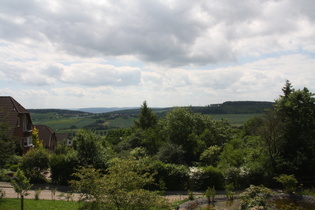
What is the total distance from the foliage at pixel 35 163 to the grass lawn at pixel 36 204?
242 inches

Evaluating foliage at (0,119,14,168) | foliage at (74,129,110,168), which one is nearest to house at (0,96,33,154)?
foliage at (74,129,110,168)

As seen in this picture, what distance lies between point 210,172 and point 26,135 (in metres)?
24.7

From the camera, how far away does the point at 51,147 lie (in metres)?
49.5

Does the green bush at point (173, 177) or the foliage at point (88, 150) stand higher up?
the foliage at point (88, 150)

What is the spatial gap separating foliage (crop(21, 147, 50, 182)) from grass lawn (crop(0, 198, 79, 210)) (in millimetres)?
→ 6138

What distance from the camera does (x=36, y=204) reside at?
14.1 meters

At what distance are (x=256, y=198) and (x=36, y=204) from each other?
39.1ft

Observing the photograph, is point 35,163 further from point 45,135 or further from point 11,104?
point 45,135

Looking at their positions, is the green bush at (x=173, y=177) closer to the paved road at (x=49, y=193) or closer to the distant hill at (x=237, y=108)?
the paved road at (x=49, y=193)

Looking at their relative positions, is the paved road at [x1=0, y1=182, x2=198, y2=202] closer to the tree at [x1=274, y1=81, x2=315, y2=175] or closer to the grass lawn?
the grass lawn

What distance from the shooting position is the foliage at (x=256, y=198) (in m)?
11.6

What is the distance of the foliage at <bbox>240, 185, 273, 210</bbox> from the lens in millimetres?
11633

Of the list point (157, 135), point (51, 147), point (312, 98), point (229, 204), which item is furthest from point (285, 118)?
point (51, 147)

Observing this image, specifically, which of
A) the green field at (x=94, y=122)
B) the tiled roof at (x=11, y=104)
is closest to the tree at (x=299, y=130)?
the tiled roof at (x=11, y=104)
